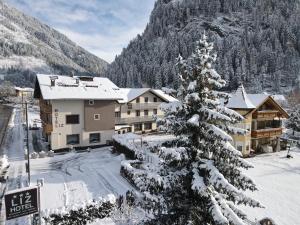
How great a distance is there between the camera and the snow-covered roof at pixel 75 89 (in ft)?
124

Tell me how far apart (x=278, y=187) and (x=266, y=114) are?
17.7 meters

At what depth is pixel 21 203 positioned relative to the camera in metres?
12.1

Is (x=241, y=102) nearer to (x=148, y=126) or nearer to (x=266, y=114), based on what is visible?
(x=266, y=114)

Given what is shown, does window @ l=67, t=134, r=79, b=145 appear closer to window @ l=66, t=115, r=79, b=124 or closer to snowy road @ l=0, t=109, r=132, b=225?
window @ l=66, t=115, r=79, b=124

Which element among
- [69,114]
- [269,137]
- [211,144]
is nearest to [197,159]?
[211,144]

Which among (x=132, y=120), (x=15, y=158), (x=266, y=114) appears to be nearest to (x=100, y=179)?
(x=15, y=158)

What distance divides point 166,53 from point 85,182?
151784 mm

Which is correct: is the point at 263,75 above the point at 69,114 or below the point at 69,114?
above

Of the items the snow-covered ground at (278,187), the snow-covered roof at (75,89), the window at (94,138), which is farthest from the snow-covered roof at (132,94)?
the snow-covered ground at (278,187)

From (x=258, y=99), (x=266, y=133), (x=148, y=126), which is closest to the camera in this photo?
(x=258, y=99)

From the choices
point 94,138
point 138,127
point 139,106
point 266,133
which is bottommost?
point 94,138

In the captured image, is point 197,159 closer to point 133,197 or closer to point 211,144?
point 211,144

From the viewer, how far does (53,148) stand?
3850 cm

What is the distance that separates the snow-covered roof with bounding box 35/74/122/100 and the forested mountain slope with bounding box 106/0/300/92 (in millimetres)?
73733
